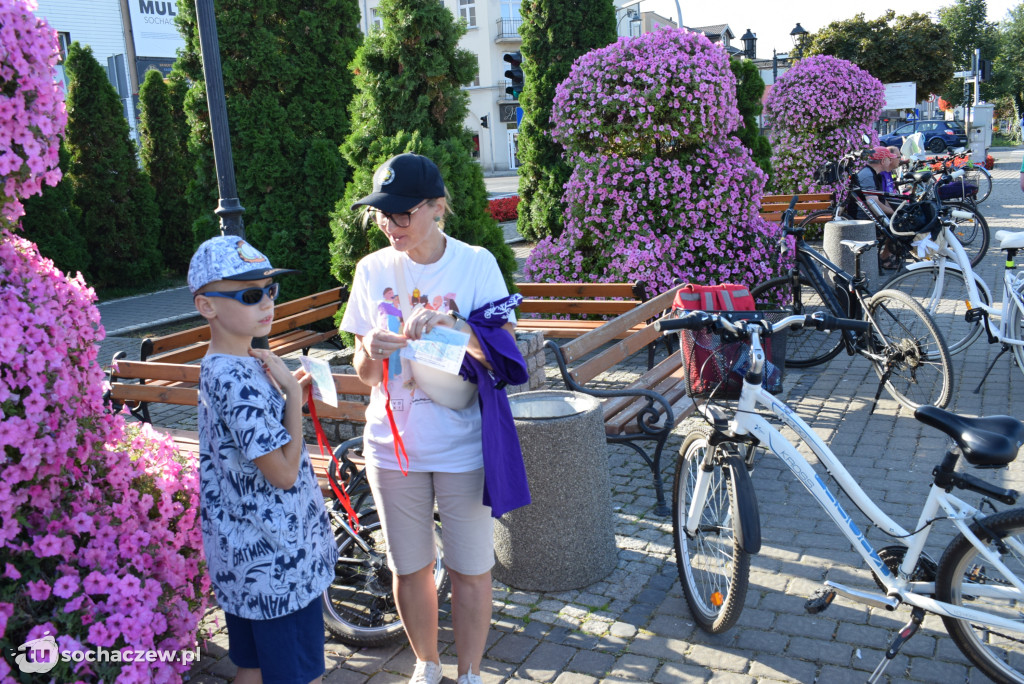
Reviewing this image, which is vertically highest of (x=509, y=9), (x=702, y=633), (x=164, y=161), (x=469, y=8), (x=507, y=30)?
(x=469, y=8)

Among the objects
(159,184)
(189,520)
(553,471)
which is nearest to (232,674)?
(189,520)

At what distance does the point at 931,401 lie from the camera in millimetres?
6145

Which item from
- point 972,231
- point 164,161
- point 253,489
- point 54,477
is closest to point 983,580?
point 253,489

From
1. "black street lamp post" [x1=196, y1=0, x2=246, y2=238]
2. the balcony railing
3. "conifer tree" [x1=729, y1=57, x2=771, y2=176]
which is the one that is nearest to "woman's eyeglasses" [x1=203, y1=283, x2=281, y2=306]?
"black street lamp post" [x1=196, y1=0, x2=246, y2=238]

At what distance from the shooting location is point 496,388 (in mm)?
2938

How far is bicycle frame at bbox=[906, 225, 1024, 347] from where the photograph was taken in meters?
6.23

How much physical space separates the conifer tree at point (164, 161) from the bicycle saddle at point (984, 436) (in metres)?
15.5

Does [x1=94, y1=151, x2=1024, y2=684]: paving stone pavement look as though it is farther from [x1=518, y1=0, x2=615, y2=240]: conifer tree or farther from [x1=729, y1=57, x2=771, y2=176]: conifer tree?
[x1=729, y1=57, x2=771, y2=176]: conifer tree

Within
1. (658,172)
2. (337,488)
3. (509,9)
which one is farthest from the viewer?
(509,9)

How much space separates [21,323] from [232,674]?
166cm

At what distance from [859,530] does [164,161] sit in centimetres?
1555

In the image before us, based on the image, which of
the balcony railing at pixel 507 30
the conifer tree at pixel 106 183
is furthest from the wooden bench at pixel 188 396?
the balcony railing at pixel 507 30

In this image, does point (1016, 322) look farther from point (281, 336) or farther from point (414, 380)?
point (281, 336)

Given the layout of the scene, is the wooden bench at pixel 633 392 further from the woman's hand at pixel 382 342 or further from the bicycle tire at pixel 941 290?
the bicycle tire at pixel 941 290
